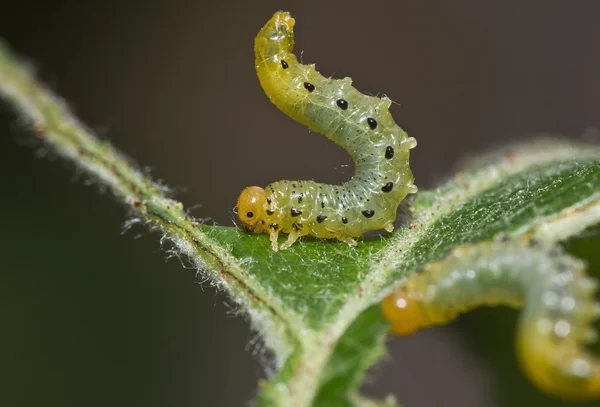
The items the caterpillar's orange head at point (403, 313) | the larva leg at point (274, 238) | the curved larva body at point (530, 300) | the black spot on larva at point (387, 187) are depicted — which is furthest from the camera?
the black spot on larva at point (387, 187)

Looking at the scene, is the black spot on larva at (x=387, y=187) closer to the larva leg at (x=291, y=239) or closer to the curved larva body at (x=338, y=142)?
the curved larva body at (x=338, y=142)

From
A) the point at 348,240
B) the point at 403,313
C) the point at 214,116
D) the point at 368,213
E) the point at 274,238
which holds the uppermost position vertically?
the point at 214,116

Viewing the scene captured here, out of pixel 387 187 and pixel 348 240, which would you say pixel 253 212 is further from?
pixel 387 187

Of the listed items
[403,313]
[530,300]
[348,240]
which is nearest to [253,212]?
[348,240]

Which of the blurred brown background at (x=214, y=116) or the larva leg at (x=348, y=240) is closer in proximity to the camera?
the larva leg at (x=348, y=240)

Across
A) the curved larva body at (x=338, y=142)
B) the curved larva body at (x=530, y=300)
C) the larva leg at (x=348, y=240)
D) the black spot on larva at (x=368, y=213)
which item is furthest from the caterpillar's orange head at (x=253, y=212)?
the curved larva body at (x=530, y=300)

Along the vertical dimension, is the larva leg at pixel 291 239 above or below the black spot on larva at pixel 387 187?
below

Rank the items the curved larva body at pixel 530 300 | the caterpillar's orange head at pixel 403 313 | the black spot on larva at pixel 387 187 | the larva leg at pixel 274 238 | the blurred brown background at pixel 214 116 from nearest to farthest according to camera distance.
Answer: the curved larva body at pixel 530 300
the caterpillar's orange head at pixel 403 313
the larva leg at pixel 274 238
the black spot on larva at pixel 387 187
the blurred brown background at pixel 214 116
